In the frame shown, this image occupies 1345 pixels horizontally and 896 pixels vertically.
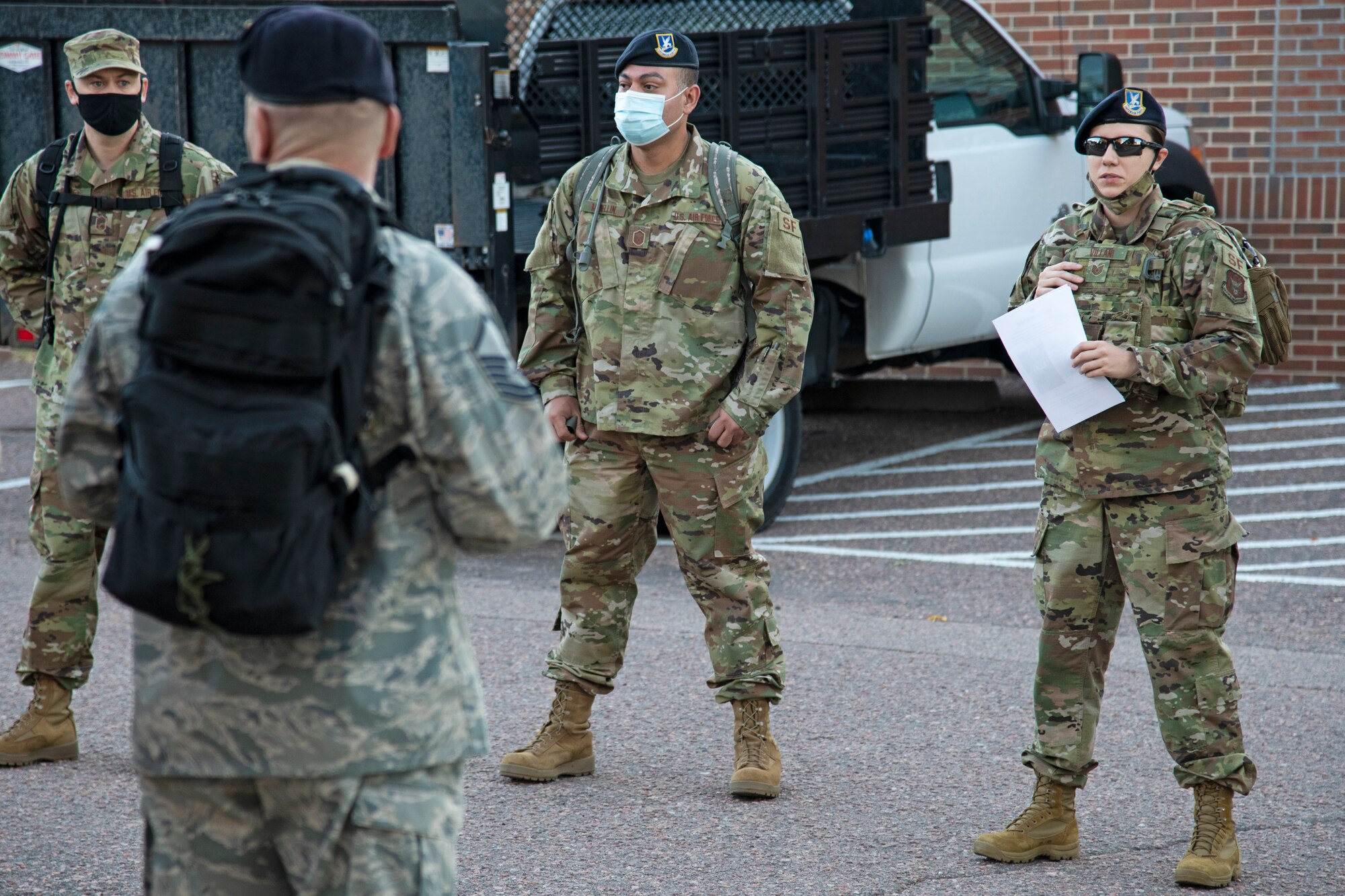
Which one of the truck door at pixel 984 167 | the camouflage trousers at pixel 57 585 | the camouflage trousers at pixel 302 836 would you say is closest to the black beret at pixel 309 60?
the camouflage trousers at pixel 302 836

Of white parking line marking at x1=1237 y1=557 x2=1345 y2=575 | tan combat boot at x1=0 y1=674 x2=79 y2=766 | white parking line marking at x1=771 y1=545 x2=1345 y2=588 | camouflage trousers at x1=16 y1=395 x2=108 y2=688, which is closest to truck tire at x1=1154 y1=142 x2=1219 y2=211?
white parking line marking at x1=1237 y1=557 x2=1345 y2=575

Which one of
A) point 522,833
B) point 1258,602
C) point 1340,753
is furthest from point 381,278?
point 1258,602

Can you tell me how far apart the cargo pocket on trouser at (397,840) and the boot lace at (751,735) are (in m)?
2.35

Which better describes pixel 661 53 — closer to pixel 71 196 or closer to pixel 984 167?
pixel 71 196

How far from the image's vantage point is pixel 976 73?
9.07 metres

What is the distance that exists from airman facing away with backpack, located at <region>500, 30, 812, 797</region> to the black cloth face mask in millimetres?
1280

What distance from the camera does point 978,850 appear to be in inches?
152

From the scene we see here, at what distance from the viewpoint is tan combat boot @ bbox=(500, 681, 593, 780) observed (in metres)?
4.45

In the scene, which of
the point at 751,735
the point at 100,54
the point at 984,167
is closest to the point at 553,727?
the point at 751,735

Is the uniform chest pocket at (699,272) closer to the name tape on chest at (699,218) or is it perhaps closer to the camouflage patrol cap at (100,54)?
the name tape on chest at (699,218)

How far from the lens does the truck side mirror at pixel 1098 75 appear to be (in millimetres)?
8047

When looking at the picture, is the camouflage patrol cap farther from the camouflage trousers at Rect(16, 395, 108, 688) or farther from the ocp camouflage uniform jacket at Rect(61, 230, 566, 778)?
the ocp camouflage uniform jacket at Rect(61, 230, 566, 778)

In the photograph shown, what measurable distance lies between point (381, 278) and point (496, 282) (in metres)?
4.64

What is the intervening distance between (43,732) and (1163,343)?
3.25 meters
